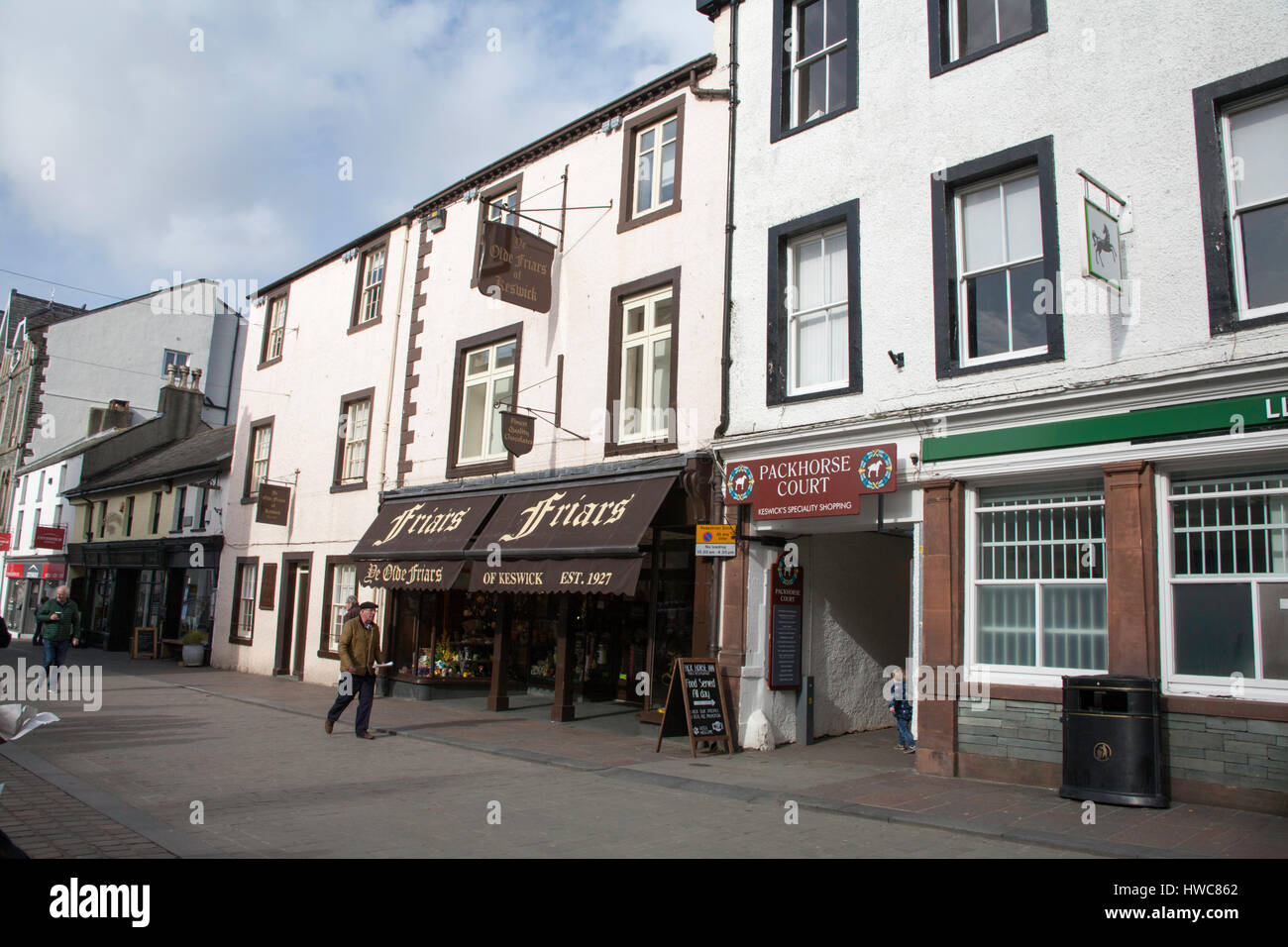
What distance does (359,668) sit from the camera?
476 inches

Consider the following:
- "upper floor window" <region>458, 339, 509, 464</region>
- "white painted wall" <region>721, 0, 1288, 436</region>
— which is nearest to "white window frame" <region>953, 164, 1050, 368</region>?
"white painted wall" <region>721, 0, 1288, 436</region>

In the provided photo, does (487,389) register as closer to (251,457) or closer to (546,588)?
(546,588)

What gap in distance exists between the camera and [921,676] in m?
9.59

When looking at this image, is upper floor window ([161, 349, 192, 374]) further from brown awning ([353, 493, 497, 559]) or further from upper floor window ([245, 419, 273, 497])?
brown awning ([353, 493, 497, 559])

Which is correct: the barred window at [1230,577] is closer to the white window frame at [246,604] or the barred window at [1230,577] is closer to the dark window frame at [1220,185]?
the dark window frame at [1220,185]

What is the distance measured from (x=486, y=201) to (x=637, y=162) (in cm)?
360

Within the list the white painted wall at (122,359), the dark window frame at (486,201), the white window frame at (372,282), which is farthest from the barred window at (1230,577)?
the white painted wall at (122,359)

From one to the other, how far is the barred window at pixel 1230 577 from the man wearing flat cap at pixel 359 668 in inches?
368

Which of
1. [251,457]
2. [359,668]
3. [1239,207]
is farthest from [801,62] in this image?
[251,457]

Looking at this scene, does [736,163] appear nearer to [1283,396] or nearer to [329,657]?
[1283,396]

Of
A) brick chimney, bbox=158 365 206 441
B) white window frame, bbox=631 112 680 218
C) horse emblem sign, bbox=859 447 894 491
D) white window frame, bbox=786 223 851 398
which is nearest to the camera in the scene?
horse emblem sign, bbox=859 447 894 491

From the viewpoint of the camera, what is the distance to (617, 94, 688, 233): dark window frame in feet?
44.8

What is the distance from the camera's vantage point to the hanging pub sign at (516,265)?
14469 millimetres

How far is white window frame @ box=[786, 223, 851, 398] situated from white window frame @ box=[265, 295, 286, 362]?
1605 centimetres
